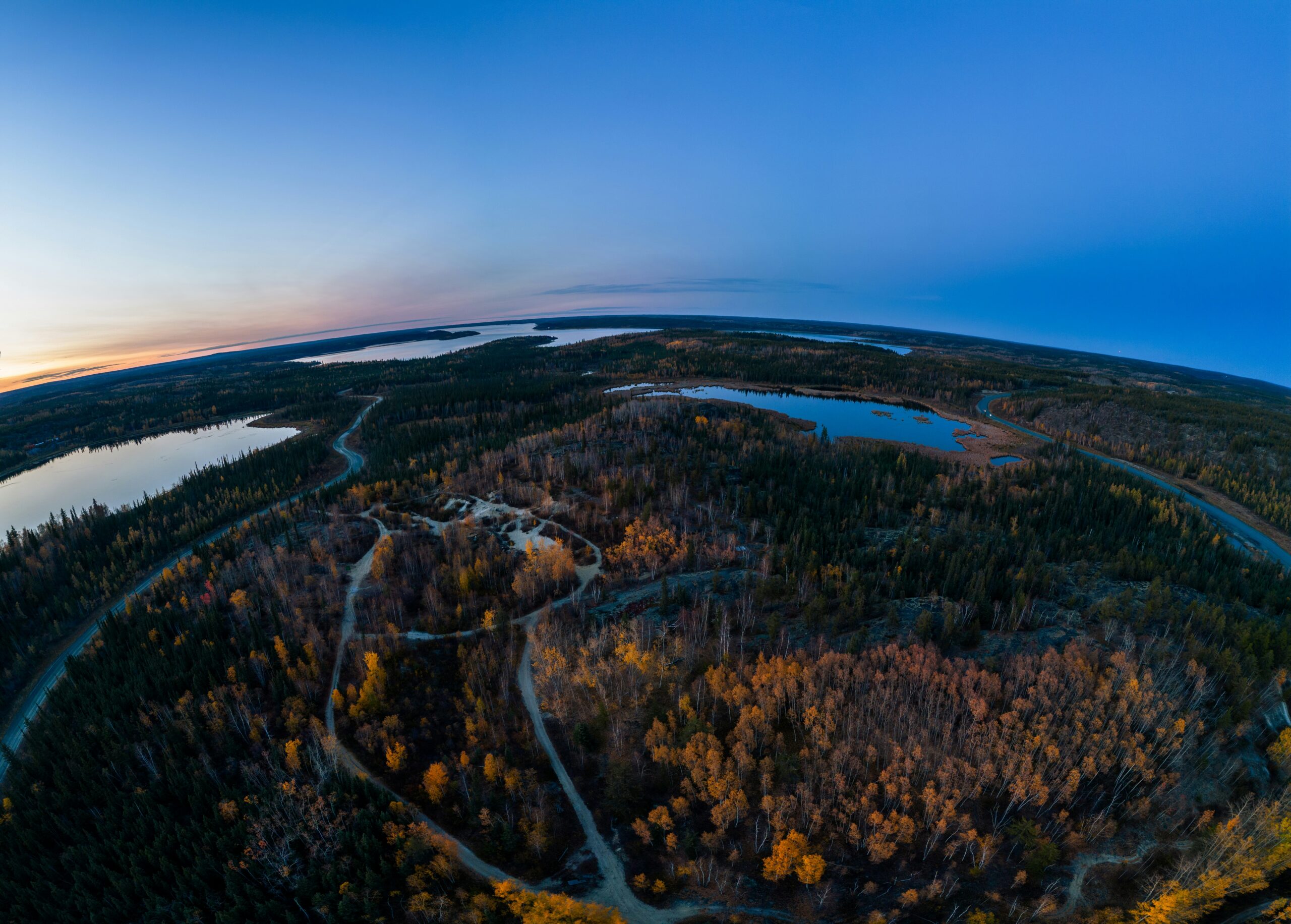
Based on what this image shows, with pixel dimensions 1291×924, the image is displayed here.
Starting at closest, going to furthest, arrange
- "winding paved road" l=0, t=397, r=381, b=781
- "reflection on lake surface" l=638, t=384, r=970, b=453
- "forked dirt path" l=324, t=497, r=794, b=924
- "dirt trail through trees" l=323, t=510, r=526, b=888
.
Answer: "forked dirt path" l=324, t=497, r=794, b=924 → "dirt trail through trees" l=323, t=510, r=526, b=888 → "winding paved road" l=0, t=397, r=381, b=781 → "reflection on lake surface" l=638, t=384, r=970, b=453

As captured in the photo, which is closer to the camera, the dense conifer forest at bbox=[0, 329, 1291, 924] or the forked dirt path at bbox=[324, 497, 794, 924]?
the forked dirt path at bbox=[324, 497, 794, 924]

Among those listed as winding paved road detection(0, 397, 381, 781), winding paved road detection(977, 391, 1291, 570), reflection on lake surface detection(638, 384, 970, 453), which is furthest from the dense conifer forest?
reflection on lake surface detection(638, 384, 970, 453)

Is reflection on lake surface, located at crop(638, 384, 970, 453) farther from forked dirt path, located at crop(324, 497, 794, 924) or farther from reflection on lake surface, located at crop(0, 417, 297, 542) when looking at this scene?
reflection on lake surface, located at crop(0, 417, 297, 542)

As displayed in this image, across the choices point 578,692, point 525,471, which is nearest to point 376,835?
point 578,692

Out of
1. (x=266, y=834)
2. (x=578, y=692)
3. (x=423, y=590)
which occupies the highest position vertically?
(x=423, y=590)

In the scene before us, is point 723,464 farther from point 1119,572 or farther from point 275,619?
point 275,619

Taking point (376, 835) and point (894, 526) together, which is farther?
point (894, 526)

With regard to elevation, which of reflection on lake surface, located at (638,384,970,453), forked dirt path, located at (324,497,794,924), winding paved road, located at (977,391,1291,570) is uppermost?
reflection on lake surface, located at (638,384,970,453)
